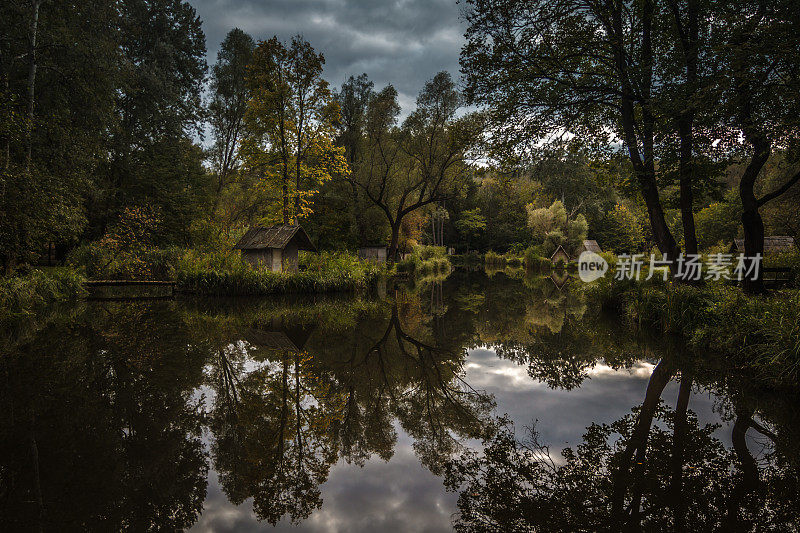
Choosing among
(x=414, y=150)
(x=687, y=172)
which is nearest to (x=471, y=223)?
(x=414, y=150)

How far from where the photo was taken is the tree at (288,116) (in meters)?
18.7

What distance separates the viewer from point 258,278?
15312 mm

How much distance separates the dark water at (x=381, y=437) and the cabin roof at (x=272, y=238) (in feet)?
30.4

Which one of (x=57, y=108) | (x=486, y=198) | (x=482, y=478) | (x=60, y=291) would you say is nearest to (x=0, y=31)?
(x=57, y=108)

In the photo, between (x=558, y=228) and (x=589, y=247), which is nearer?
(x=589, y=247)

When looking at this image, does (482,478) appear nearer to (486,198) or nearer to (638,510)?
(638,510)

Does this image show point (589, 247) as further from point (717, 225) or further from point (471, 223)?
point (471, 223)

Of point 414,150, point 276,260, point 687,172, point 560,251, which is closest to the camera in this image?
point 687,172

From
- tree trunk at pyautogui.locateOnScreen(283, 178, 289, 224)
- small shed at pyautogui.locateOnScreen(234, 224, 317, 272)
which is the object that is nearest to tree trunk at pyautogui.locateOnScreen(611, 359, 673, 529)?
small shed at pyautogui.locateOnScreen(234, 224, 317, 272)

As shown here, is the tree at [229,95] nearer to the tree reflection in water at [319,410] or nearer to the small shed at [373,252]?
the small shed at [373,252]

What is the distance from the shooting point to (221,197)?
28094 mm

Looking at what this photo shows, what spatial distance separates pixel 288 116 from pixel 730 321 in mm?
19346

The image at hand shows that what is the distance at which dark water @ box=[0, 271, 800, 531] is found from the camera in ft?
9.17

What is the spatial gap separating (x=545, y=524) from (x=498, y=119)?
10245 mm
